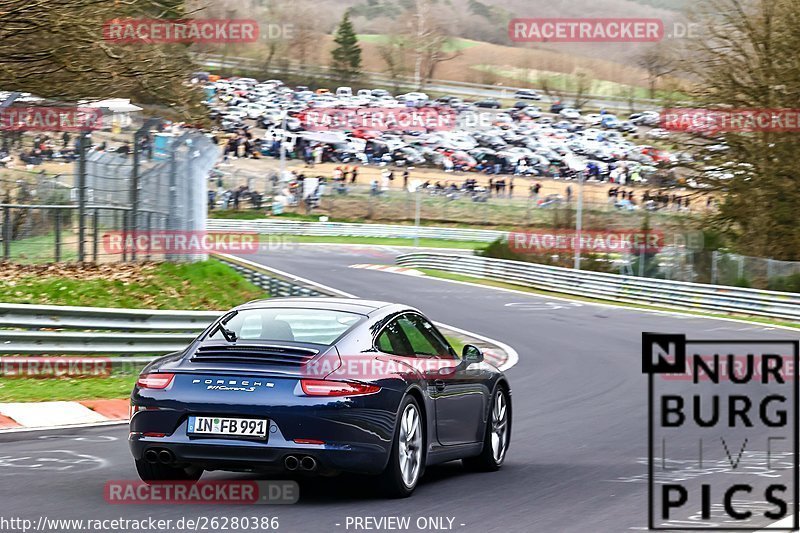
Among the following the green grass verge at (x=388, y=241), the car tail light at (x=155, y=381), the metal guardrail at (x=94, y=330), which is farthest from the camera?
the green grass verge at (x=388, y=241)

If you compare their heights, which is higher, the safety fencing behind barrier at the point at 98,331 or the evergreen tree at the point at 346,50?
the evergreen tree at the point at 346,50

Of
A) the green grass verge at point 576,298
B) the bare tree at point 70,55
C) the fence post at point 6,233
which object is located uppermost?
the bare tree at point 70,55

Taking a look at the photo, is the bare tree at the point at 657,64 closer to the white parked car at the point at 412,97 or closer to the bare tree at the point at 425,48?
the white parked car at the point at 412,97

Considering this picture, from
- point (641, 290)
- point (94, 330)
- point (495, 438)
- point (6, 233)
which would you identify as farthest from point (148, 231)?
point (641, 290)

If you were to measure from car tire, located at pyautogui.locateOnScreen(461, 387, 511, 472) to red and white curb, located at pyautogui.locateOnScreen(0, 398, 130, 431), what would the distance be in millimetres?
4022

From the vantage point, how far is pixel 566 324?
30.3 metres

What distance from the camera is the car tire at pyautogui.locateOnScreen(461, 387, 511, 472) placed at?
32.5ft

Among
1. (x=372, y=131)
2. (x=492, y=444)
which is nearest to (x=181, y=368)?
(x=492, y=444)

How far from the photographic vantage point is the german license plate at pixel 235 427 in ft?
25.2

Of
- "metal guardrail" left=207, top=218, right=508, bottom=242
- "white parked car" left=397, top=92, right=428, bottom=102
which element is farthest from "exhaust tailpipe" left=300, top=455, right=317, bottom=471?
"white parked car" left=397, top=92, right=428, bottom=102

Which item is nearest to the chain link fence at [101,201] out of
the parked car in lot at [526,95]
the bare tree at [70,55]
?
the bare tree at [70,55]

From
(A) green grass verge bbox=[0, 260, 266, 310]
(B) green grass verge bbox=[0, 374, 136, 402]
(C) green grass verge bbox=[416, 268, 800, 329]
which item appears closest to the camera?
(B) green grass verge bbox=[0, 374, 136, 402]

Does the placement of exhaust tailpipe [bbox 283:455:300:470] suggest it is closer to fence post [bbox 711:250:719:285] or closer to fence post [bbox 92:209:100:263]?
fence post [bbox 92:209:100:263]

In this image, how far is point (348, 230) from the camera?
67625mm
